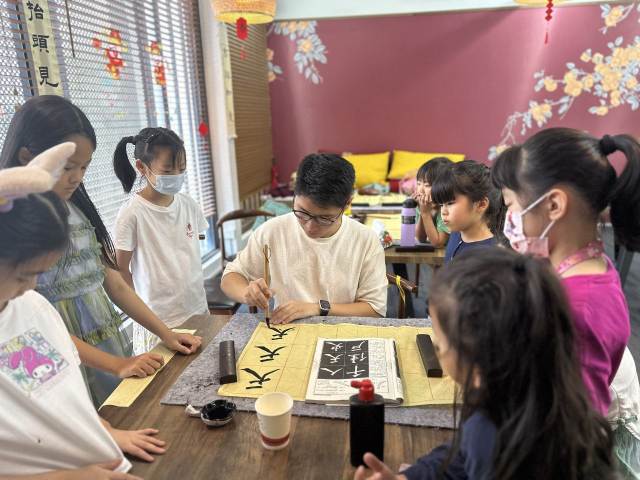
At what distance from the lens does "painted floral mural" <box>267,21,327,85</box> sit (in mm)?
5074

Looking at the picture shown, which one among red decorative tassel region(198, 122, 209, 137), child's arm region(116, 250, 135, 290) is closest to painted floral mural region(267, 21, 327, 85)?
red decorative tassel region(198, 122, 209, 137)

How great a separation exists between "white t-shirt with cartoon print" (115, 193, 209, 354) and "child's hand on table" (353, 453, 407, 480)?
1.28 metres

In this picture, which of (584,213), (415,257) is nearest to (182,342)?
(584,213)

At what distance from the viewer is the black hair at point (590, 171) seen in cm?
87

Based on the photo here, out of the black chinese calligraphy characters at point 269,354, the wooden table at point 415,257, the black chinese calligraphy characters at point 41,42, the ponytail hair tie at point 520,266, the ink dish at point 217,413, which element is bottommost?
the wooden table at point 415,257

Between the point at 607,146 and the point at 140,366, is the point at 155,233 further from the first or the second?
the point at 607,146

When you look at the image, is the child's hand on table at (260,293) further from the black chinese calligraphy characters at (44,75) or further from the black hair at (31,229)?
the black chinese calligraphy characters at (44,75)

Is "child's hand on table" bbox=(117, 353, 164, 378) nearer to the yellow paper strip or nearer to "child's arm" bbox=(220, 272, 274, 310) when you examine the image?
the yellow paper strip

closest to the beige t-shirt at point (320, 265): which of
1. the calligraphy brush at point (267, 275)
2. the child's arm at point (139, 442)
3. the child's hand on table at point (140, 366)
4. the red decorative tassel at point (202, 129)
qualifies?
the calligraphy brush at point (267, 275)

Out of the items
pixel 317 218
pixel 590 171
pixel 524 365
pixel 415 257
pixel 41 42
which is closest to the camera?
pixel 524 365

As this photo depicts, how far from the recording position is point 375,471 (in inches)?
29.2

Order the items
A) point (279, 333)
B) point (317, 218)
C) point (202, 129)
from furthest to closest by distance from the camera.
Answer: point (202, 129), point (317, 218), point (279, 333)

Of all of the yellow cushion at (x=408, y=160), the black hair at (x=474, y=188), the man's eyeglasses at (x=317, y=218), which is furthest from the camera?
the yellow cushion at (x=408, y=160)

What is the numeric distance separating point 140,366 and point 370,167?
430 cm
